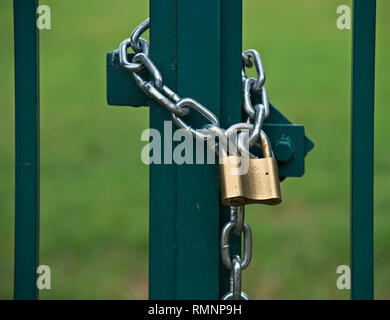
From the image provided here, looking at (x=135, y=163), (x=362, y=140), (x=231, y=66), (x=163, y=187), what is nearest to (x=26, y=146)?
(x=163, y=187)

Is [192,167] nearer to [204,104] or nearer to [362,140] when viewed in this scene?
[204,104]

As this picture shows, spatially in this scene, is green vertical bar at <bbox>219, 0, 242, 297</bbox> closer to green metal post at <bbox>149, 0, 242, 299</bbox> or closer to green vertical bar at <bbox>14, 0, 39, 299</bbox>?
green metal post at <bbox>149, 0, 242, 299</bbox>

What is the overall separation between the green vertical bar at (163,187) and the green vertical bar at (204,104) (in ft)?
0.05

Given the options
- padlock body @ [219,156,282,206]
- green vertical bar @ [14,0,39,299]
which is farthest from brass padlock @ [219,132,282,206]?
green vertical bar @ [14,0,39,299]

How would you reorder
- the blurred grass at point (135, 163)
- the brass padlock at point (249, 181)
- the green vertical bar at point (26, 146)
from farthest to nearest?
the blurred grass at point (135, 163) → the green vertical bar at point (26, 146) → the brass padlock at point (249, 181)

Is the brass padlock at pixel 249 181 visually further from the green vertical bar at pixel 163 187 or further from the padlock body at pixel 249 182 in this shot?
the green vertical bar at pixel 163 187

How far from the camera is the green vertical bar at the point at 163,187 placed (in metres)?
0.95

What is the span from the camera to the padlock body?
903 millimetres

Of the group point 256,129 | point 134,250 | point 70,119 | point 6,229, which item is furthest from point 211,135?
point 70,119

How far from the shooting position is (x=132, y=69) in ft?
3.09

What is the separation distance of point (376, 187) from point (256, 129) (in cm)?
319

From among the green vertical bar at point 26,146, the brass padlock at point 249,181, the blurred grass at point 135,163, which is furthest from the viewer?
the blurred grass at point 135,163

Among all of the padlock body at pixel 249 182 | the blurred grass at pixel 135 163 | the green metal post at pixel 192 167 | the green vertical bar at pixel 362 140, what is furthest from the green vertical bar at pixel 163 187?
the blurred grass at pixel 135 163
